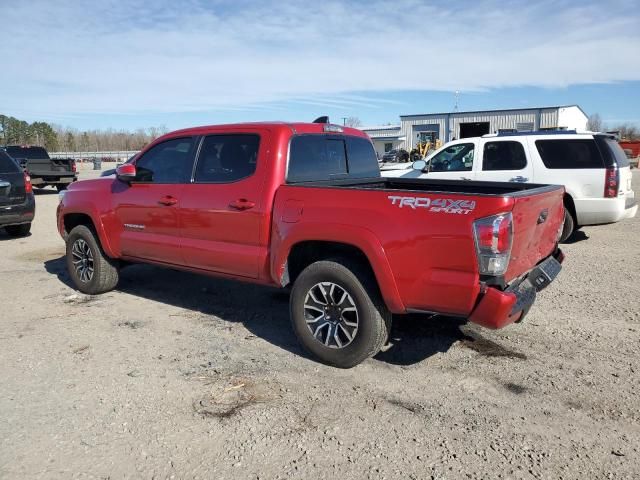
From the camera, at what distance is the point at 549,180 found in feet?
29.4

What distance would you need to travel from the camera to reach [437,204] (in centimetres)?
352

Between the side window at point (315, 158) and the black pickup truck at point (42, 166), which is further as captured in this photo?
the black pickup truck at point (42, 166)

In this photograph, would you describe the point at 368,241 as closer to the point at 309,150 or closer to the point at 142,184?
the point at 309,150

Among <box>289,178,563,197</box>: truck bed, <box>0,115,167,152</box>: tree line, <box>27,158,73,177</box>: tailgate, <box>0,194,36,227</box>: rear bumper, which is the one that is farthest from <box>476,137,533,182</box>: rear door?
<box>0,115,167,152</box>: tree line

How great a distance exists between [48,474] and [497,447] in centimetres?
253

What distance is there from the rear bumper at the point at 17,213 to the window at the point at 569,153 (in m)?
9.34

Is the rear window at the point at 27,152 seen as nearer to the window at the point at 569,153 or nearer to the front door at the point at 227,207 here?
the front door at the point at 227,207

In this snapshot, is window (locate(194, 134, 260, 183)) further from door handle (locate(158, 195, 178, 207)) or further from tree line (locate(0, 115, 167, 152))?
tree line (locate(0, 115, 167, 152))

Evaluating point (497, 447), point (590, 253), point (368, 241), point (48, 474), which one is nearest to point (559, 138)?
point (590, 253)

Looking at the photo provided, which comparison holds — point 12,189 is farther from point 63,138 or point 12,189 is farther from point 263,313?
point 63,138

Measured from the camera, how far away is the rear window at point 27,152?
2012cm

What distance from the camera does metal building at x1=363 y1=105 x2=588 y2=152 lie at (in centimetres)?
4450

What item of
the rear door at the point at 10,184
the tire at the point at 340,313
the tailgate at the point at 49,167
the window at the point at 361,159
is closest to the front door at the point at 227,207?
the tire at the point at 340,313

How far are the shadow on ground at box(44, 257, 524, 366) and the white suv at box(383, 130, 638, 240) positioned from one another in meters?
4.51
